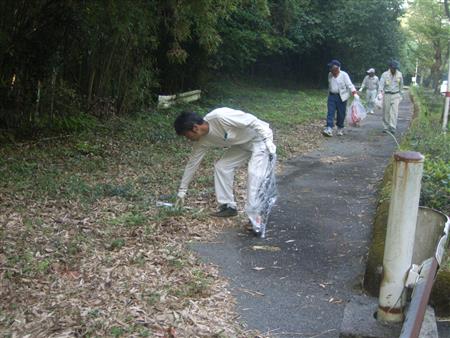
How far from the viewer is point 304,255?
531 centimetres

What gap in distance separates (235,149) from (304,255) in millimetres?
1549

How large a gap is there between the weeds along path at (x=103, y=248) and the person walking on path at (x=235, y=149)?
42 cm

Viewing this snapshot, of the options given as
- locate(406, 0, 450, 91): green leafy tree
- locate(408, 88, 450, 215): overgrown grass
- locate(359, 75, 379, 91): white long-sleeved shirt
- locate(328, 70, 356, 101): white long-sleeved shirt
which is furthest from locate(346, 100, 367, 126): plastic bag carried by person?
locate(406, 0, 450, 91): green leafy tree

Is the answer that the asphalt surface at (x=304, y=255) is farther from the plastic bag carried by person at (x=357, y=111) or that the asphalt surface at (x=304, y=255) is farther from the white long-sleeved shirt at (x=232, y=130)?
the plastic bag carried by person at (x=357, y=111)

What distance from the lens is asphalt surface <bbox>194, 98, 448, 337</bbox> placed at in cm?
409

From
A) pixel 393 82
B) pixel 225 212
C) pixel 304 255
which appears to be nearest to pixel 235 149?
pixel 225 212

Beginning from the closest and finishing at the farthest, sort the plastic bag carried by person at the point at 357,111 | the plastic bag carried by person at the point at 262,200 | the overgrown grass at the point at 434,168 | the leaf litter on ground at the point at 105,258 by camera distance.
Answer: the leaf litter on ground at the point at 105,258 → the overgrown grass at the point at 434,168 → the plastic bag carried by person at the point at 262,200 → the plastic bag carried by person at the point at 357,111

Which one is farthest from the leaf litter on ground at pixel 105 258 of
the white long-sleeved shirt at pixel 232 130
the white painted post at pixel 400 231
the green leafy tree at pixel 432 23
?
the green leafy tree at pixel 432 23

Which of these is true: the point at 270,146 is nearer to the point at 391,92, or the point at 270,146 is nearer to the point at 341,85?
the point at 341,85

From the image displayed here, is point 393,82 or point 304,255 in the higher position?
point 393,82

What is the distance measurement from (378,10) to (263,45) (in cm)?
777

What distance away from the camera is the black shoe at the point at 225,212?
6.32 m

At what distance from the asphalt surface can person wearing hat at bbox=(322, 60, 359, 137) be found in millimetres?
3751

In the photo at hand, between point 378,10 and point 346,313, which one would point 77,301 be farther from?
point 378,10
